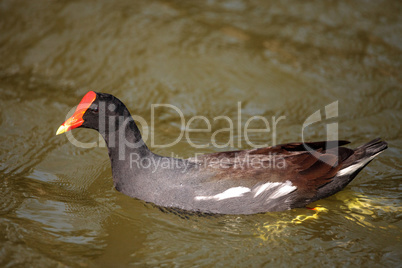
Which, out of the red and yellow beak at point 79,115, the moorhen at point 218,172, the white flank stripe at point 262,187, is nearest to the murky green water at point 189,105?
the moorhen at point 218,172

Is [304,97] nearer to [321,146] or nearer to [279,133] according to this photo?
[279,133]

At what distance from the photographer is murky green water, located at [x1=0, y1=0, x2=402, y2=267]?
13.7 feet

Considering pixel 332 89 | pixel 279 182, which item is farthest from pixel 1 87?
pixel 332 89

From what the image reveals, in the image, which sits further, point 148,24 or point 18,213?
point 148,24

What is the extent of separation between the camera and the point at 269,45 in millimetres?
7941

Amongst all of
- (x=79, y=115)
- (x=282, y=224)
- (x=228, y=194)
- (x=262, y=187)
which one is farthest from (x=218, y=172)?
(x=79, y=115)

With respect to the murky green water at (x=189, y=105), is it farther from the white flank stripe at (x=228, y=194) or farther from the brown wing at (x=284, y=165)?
the brown wing at (x=284, y=165)

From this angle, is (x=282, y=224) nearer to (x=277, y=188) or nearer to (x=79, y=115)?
(x=277, y=188)

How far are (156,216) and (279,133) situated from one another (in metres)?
2.47

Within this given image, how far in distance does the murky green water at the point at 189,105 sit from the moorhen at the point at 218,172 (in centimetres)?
17

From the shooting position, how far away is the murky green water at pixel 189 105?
4.18m

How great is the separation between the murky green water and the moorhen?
0.55 ft

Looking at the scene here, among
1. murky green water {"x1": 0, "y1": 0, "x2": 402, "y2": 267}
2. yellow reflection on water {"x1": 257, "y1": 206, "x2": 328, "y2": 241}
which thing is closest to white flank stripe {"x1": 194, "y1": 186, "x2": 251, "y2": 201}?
murky green water {"x1": 0, "y1": 0, "x2": 402, "y2": 267}

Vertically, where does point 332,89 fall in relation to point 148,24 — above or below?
below
